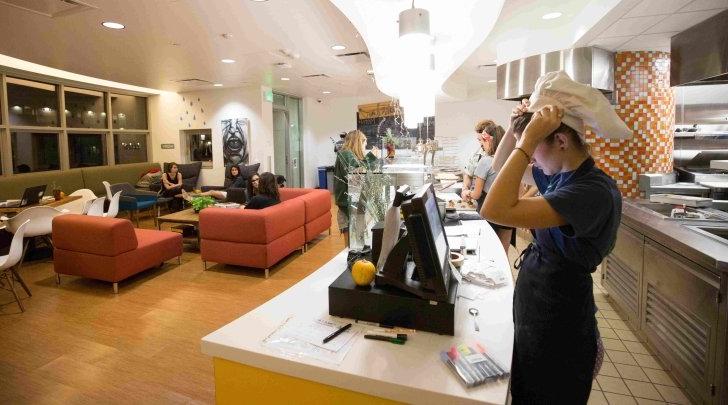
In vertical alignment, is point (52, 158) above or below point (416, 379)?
above

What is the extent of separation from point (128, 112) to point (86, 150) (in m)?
1.41

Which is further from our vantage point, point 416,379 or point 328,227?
point 328,227

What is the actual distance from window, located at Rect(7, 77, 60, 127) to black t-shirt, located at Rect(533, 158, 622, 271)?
8573 mm

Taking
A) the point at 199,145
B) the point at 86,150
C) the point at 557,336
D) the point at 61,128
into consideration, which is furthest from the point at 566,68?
the point at 86,150

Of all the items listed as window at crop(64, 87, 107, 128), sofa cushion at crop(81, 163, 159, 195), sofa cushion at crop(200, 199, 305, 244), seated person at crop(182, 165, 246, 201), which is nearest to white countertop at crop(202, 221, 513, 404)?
sofa cushion at crop(200, 199, 305, 244)

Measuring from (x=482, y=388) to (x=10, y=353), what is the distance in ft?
11.6

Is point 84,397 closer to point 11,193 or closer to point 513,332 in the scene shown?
point 513,332

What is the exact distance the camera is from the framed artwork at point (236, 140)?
8492 millimetres

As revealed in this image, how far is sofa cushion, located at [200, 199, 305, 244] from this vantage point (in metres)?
4.27

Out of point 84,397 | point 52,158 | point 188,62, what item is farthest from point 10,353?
point 52,158

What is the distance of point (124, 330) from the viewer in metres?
3.20

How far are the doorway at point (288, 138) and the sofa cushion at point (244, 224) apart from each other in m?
5.12

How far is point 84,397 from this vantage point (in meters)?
2.36

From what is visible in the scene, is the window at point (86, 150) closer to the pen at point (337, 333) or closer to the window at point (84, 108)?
the window at point (84, 108)
